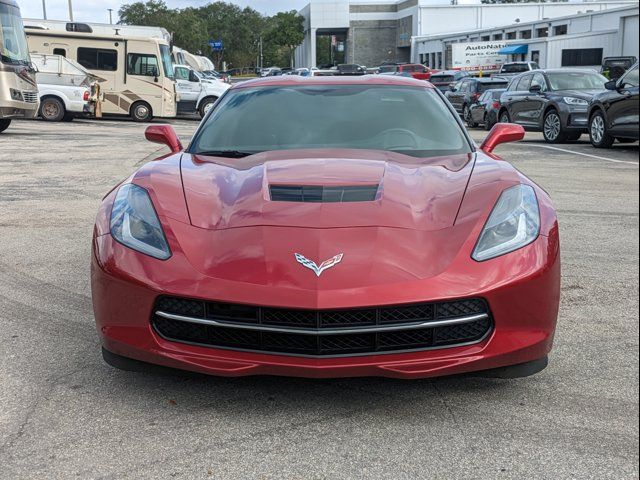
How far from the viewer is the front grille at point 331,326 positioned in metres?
2.83

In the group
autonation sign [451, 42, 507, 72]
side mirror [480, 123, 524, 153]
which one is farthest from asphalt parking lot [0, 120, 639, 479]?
autonation sign [451, 42, 507, 72]

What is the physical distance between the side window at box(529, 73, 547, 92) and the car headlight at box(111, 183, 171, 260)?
15.5 metres

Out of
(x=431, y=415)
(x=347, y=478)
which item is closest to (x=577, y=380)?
(x=431, y=415)

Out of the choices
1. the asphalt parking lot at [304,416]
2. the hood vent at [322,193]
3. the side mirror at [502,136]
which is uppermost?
the side mirror at [502,136]

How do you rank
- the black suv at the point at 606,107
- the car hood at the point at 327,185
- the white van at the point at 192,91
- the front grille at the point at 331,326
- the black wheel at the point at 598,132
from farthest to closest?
the white van at the point at 192,91
the black wheel at the point at 598,132
the black suv at the point at 606,107
the car hood at the point at 327,185
the front grille at the point at 331,326

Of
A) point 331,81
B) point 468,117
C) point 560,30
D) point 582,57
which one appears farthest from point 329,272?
point 560,30

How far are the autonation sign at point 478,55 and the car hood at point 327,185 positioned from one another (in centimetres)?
5297

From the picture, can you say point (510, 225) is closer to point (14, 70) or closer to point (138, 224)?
point (138, 224)

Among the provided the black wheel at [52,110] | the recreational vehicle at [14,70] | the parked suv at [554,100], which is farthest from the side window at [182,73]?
the parked suv at [554,100]

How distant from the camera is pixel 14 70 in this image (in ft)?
56.0

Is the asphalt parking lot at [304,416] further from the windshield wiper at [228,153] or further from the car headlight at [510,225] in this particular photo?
the windshield wiper at [228,153]

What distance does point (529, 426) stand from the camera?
9.49 ft

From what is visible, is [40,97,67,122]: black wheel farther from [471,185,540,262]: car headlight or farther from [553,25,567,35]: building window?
[553,25,567,35]: building window

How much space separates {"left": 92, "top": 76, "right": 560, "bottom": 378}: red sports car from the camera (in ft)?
9.32
